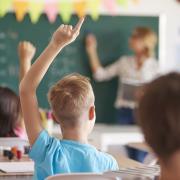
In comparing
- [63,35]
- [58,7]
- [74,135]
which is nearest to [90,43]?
[58,7]

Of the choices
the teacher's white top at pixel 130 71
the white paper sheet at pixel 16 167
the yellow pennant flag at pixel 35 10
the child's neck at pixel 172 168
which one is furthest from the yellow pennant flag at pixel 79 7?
the child's neck at pixel 172 168

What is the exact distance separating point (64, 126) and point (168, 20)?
4431 mm

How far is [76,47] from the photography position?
6219mm

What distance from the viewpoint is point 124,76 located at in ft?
20.7

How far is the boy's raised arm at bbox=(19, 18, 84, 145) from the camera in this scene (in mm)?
2021

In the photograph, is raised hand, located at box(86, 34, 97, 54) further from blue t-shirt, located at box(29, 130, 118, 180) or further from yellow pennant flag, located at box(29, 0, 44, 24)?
blue t-shirt, located at box(29, 130, 118, 180)

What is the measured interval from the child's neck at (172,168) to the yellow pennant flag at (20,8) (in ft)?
15.9

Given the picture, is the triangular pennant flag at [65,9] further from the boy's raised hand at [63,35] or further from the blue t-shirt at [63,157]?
the boy's raised hand at [63,35]

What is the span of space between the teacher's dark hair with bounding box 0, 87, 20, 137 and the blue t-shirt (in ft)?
4.05

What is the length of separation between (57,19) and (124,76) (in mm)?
927

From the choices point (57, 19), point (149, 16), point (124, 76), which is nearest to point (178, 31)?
point (149, 16)

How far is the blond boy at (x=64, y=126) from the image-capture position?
2.06m

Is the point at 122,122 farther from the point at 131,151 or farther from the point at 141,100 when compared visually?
the point at 141,100

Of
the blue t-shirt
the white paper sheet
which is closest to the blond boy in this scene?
the blue t-shirt
